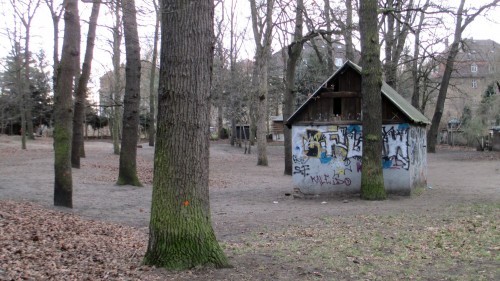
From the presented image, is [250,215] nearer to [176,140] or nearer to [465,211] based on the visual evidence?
[465,211]

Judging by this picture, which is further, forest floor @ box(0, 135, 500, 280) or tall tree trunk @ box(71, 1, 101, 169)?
tall tree trunk @ box(71, 1, 101, 169)

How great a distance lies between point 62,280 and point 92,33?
55.4 ft

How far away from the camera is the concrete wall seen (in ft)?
50.4

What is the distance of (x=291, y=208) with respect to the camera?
14.0m

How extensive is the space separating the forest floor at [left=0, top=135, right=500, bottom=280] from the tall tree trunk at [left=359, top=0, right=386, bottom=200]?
63 cm

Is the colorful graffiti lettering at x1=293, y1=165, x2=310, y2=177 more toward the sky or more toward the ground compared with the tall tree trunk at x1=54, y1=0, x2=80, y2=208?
more toward the ground

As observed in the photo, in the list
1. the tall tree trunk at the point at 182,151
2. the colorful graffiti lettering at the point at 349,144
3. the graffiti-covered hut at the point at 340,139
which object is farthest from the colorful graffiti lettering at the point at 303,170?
the tall tree trunk at the point at 182,151

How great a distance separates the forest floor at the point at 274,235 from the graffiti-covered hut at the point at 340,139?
70 cm

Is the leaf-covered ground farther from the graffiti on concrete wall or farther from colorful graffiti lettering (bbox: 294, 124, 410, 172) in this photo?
the graffiti on concrete wall

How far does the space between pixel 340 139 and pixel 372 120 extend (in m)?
1.90

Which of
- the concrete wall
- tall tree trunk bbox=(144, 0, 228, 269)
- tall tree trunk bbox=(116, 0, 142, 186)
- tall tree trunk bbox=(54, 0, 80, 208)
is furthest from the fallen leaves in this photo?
the concrete wall

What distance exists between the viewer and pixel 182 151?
5895 mm

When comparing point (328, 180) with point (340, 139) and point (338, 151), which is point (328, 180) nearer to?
point (338, 151)

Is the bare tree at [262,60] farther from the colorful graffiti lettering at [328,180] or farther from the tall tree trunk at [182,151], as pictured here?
the tall tree trunk at [182,151]
